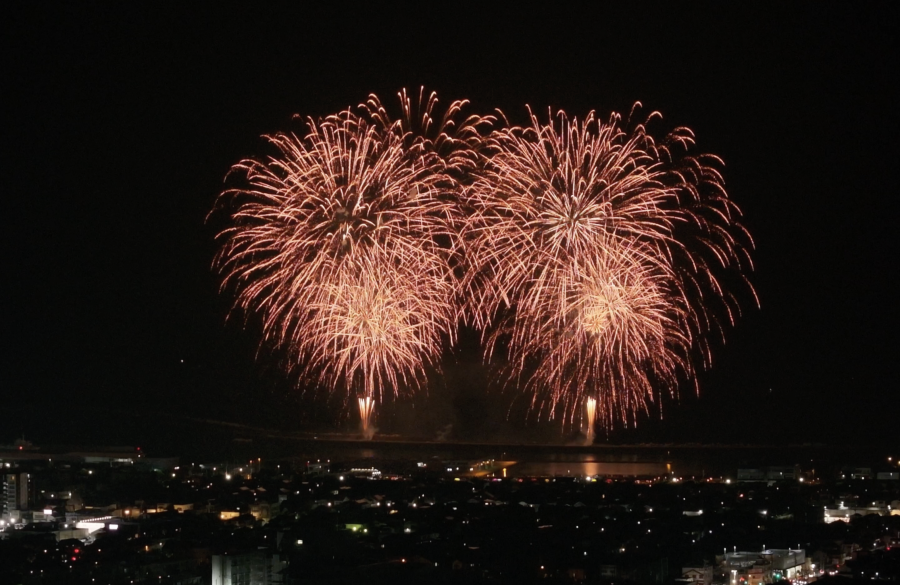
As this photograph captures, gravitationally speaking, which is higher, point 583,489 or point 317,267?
point 317,267

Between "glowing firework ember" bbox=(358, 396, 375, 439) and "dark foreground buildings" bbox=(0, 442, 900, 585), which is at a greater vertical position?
"glowing firework ember" bbox=(358, 396, 375, 439)

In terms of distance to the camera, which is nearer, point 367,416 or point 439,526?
point 439,526

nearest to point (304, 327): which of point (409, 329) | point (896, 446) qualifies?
point (409, 329)

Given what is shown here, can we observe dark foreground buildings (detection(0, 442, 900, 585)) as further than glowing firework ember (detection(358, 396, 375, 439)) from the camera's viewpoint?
No

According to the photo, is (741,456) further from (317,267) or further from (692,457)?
(317,267)

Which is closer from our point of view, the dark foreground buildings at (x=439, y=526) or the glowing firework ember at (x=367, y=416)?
the dark foreground buildings at (x=439, y=526)

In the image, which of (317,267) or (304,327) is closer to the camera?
(317,267)

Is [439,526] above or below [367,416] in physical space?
below

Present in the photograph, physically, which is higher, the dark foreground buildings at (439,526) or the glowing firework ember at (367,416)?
the glowing firework ember at (367,416)
